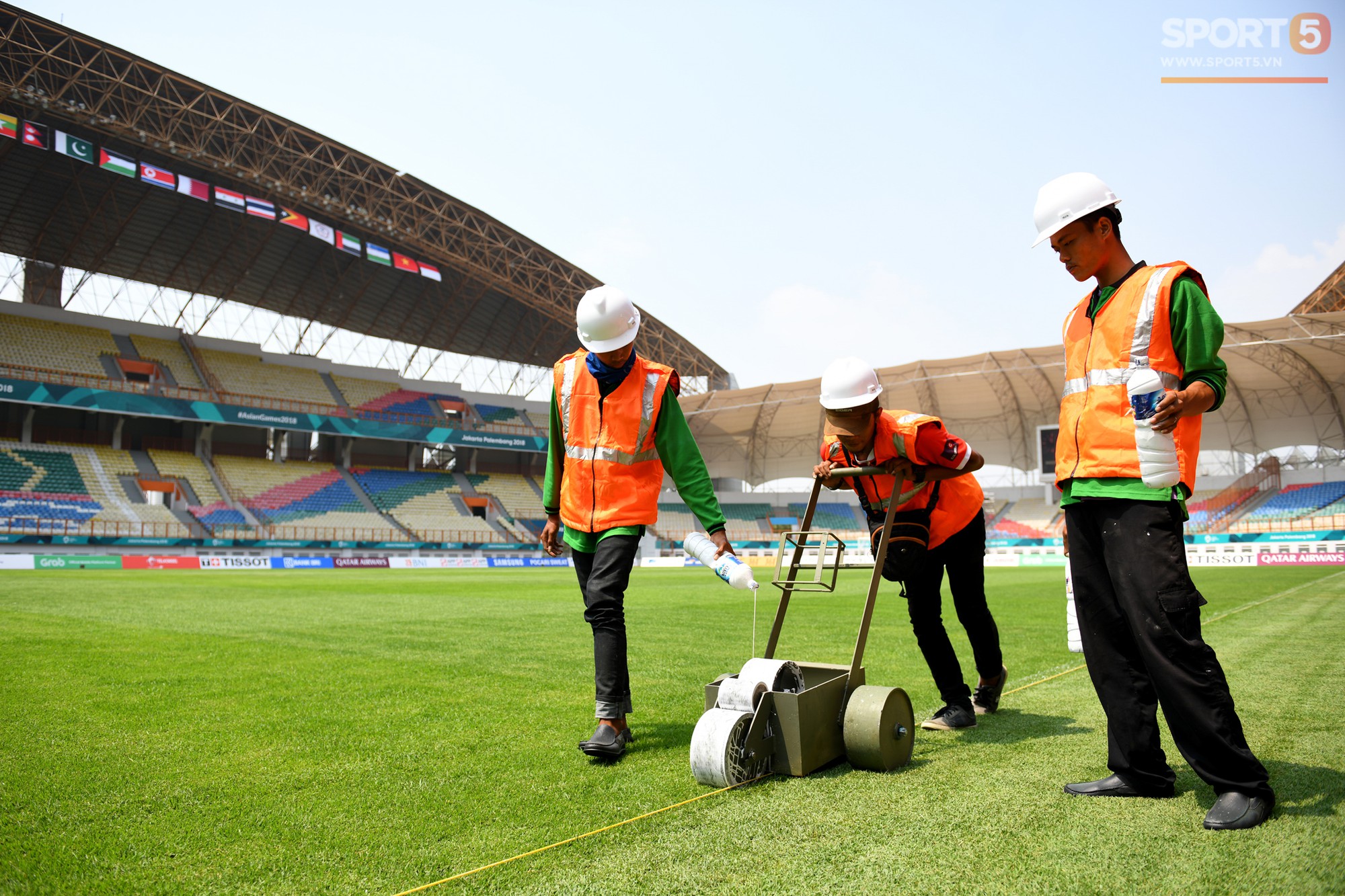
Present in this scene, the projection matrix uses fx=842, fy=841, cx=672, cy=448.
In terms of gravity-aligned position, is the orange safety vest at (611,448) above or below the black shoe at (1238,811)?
above

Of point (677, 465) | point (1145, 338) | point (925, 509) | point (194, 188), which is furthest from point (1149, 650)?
point (194, 188)

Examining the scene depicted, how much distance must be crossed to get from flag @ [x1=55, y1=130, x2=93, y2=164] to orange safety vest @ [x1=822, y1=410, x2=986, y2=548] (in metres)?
35.2

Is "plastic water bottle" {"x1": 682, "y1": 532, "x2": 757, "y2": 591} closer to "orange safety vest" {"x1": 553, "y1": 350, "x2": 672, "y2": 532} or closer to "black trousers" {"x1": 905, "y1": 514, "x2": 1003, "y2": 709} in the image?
"orange safety vest" {"x1": 553, "y1": 350, "x2": 672, "y2": 532}

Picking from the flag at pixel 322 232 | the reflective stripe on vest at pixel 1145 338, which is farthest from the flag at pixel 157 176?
the reflective stripe on vest at pixel 1145 338

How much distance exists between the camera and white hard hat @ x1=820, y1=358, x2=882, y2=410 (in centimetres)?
348

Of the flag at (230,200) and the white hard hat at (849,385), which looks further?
the flag at (230,200)

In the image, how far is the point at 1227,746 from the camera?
2.53 metres

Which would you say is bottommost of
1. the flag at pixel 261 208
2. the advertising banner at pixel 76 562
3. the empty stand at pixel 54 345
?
the advertising banner at pixel 76 562

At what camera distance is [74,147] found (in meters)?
30.0

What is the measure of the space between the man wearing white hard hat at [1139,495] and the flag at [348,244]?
3799 cm

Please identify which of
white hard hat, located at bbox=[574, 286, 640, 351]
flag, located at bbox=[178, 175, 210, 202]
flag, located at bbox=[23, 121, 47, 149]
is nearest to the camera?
white hard hat, located at bbox=[574, 286, 640, 351]

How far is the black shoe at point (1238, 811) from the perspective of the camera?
7.93 ft

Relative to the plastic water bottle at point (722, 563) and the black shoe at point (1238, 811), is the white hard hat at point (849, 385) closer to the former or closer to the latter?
the plastic water bottle at point (722, 563)

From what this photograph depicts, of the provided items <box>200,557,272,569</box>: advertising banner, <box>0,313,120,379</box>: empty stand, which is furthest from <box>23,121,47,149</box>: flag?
<box>200,557,272,569</box>: advertising banner
